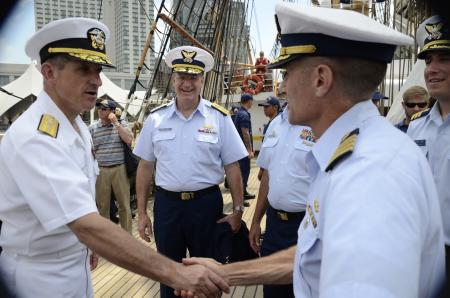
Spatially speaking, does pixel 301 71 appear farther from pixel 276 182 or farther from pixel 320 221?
pixel 276 182

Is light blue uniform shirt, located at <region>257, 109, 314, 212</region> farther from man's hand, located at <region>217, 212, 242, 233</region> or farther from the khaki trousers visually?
the khaki trousers

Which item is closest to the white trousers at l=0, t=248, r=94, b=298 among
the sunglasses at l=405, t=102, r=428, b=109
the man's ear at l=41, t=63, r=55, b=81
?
the man's ear at l=41, t=63, r=55, b=81

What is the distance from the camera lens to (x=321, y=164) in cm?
99

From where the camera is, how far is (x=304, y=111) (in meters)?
1.07

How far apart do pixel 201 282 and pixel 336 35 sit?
1.27 metres

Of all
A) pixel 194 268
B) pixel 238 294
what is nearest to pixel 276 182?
pixel 194 268

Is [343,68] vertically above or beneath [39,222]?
above

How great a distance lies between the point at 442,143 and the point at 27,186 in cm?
212

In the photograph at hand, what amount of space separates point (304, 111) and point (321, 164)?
0.54 ft

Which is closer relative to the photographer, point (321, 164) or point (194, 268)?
point (321, 164)

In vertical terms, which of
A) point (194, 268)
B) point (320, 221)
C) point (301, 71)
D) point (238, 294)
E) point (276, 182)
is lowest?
point (238, 294)

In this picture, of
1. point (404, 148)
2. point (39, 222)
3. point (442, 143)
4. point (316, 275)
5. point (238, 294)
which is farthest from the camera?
point (238, 294)

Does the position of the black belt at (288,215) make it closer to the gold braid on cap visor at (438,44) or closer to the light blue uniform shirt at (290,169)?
the light blue uniform shirt at (290,169)

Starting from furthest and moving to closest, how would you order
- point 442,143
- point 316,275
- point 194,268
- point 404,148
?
point 442,143 → point 194,268 → point 316,275 → point 404,148
